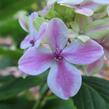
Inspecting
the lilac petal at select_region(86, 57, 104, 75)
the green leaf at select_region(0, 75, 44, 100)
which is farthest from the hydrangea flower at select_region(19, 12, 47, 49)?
the green leaf at select_region(0, 75, 44, 100)

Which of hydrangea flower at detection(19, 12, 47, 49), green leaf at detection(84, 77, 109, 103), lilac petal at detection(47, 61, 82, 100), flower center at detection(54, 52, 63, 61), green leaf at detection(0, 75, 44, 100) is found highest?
hydrangea flower at detection(19, 12, 47, 49)

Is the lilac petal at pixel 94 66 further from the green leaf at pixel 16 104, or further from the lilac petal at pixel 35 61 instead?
the green leaf at pixel 16 104

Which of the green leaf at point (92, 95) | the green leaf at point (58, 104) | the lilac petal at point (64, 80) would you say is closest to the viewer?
the lilac petal at point (64, 80)

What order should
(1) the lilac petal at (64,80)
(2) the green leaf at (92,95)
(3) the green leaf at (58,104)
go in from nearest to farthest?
(1) the lilac petal at (64,80) < (2) the green leaf at (92,95) < (3) the green leaf at (58,104)

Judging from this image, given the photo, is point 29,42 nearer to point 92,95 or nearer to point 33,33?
point 33,33

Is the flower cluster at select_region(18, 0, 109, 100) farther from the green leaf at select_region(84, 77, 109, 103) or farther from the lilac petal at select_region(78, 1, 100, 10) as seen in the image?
the green leaf at select_region(84, 77, 109, 103)

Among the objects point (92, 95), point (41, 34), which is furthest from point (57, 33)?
point (92, 95)

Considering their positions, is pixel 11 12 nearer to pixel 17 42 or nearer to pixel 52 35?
pixel 17 42

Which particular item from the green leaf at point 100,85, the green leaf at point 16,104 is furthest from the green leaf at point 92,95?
the green leaf at point 16,104
